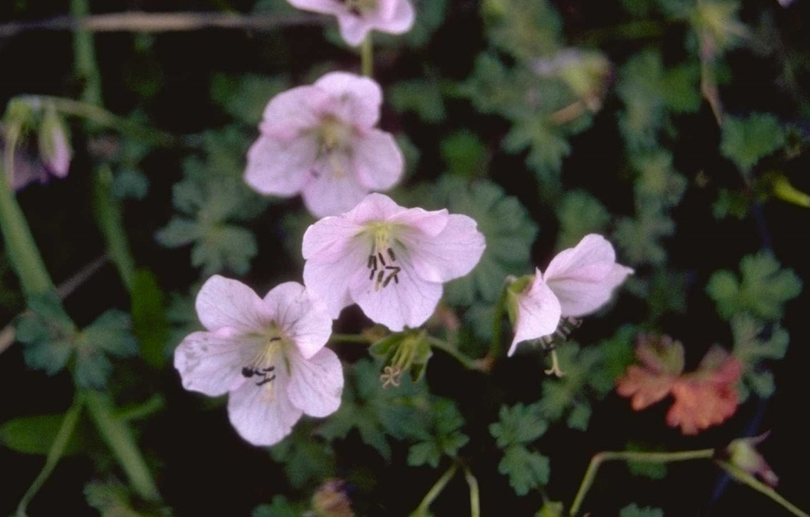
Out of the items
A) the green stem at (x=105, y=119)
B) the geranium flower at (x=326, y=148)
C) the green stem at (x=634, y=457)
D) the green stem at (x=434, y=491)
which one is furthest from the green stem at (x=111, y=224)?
the green stem at (x=634, y=457)

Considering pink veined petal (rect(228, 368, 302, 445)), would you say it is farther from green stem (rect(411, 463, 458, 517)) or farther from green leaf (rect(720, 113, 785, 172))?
green leaf (rect(720, 113, 785, 172))

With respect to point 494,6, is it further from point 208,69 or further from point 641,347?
point 641,347

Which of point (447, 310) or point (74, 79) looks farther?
point (74, 79)

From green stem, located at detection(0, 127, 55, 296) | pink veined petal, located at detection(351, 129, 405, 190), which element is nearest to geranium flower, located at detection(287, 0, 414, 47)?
pink veined petal, located at detection(351, 129, 405, 190)

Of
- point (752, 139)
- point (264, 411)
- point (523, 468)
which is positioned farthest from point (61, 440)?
point (752, 139)

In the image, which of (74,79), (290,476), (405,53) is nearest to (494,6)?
(405,53)

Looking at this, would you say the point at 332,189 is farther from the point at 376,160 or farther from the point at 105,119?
the point at 105,119

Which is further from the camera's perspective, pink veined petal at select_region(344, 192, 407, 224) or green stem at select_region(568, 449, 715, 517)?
green stem at select_region(568, 449, 715, 517)
